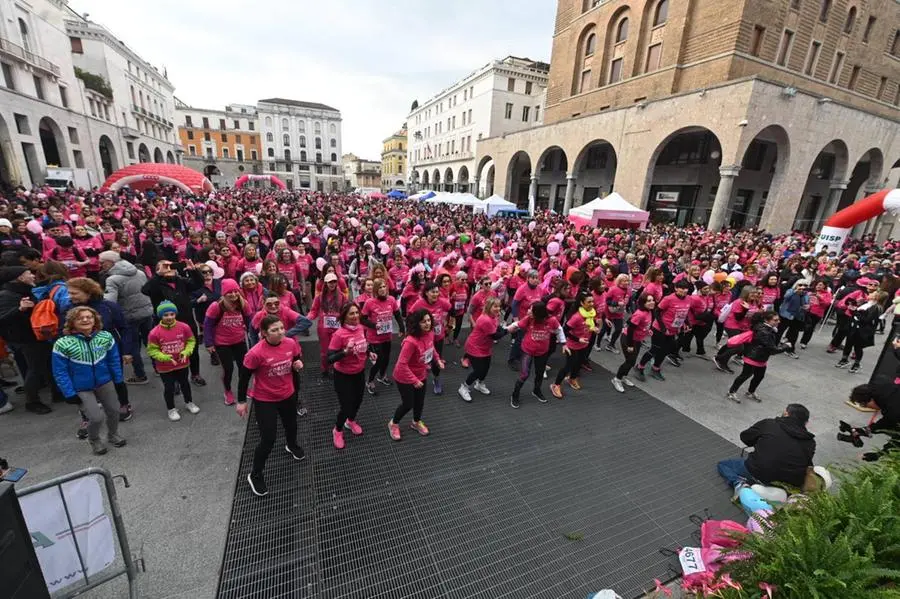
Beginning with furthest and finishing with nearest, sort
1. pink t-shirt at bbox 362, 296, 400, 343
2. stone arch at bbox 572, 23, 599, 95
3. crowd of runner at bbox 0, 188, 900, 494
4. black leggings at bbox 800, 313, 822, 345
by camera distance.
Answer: stone arch at bbox 572, 23, 599, 95 < black leggings at bbox 800, 313, 822, 345 < pink t-shirt at bbox 362, 296, 400, 343 < crowd of runner at bbox 0, 188, 900, 494

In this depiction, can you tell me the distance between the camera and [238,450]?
446 centimetres

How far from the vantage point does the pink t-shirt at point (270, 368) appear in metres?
3.76

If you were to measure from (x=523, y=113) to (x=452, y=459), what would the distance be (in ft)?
164

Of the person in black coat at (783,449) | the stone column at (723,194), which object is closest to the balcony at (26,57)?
the person in black coat at (783,449)

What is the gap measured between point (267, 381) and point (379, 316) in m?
1.89

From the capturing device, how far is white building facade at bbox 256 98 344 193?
77.1m

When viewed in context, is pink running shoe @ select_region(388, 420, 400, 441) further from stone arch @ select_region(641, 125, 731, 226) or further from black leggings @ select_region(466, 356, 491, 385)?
stone arch @ select_region(641, 125, 731, 226)

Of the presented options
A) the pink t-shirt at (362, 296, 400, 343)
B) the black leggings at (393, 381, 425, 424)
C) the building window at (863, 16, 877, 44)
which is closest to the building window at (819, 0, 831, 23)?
the building window at (863, 16, 877, 44)

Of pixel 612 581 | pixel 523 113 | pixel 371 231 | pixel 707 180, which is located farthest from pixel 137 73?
pixel 612 581

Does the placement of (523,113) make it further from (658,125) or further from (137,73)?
(137,73)

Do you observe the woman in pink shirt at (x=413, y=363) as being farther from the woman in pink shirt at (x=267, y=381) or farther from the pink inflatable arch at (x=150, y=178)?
the pink inflatable arch at (x=150, y=178)

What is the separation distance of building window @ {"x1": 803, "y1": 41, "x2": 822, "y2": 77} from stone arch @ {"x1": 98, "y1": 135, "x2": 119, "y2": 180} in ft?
199

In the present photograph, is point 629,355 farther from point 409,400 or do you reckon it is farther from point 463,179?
point 463,179

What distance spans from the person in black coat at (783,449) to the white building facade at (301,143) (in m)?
88.4
